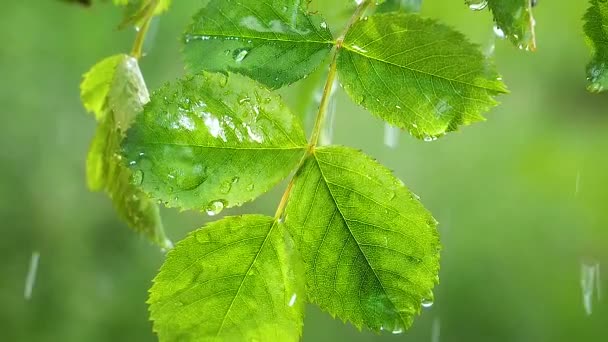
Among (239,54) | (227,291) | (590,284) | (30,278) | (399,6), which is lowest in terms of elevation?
(30,278)

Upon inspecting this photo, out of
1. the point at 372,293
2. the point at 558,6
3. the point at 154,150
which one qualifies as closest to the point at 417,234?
the point at 372,293

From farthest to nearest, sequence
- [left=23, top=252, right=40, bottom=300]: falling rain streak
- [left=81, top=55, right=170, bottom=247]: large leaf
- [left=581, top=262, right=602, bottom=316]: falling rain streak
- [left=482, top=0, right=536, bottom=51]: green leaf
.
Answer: [left=23, top=252, right=40, bottom=300]: falling rain streak, [left=581, top=262, right=602, bottom=316]: falling rain streak, [left=81, top=55, right=170, bottom=247]: large leaf, [left=482, top=0, right=536, bottom=51]: green leaf

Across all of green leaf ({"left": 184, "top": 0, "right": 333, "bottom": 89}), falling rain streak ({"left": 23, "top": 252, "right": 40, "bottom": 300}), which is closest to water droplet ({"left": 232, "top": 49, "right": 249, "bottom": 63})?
green leaf ({"left": 184, "top": 0, "right": 333, "bottom": 89})

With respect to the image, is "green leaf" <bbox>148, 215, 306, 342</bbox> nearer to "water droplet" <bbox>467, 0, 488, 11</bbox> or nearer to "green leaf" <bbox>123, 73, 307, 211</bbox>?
"green leaf" <bbox>123, 73, 307, 211</bbox>

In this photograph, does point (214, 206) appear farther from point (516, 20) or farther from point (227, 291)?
point (516, 20)

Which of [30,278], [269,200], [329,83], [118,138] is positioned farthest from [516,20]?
[30,278]

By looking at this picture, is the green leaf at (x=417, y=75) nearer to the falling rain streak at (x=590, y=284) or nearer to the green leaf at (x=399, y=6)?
the green leaf at (x=399, y=6)

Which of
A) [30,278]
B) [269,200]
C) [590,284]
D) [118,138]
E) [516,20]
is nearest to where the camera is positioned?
→ [516,20]
